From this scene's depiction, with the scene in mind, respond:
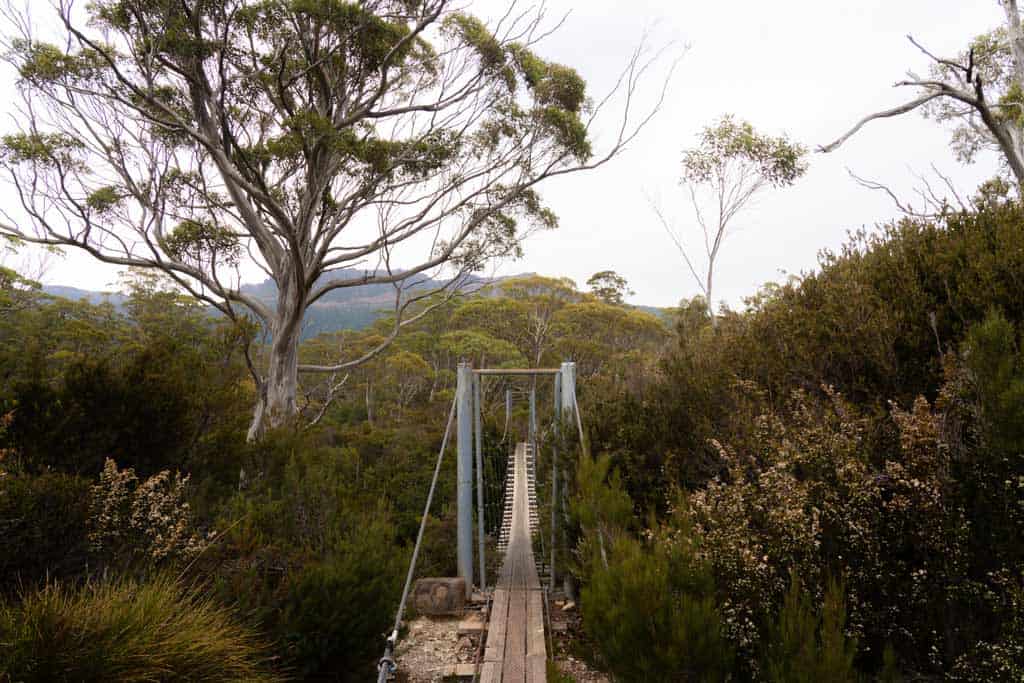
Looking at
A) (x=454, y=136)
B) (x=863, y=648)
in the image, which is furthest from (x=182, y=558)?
(x=454, y=136)

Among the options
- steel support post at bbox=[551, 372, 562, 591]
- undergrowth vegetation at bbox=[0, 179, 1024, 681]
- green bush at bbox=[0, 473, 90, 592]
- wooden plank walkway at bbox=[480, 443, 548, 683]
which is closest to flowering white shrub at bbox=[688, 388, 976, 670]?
undergrowth vegetation at bbox=[0, 179, 1024, 681]

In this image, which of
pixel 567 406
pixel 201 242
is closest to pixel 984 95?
pixel 567 406

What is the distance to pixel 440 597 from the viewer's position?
425cm

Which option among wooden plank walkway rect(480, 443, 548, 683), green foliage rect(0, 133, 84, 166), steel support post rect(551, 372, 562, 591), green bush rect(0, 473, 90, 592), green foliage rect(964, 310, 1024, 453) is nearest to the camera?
green foliage rect(964, 310, 1024, 453)

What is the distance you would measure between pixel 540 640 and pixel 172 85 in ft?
32.4

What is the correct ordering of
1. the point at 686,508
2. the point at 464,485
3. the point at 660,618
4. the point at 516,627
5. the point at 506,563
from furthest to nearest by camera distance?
the point at 506,563, the point at 464,485, the point at 516,627, the point at 686,508, the point at 660,618

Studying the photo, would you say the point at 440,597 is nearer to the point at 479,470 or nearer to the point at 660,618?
the point at 479,470

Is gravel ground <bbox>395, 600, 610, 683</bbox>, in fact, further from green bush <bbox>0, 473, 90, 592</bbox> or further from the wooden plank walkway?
green bush <bbox>0, 473, 90, 592</bbox>

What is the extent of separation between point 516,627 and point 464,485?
128cm

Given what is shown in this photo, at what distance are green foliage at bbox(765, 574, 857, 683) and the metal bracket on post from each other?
3.12 m

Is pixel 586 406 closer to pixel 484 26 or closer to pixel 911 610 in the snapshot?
pixel 911 610

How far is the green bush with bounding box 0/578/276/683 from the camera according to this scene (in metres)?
1.79

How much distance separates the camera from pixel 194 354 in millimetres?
5172

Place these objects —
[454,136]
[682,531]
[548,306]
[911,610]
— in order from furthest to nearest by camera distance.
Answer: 1. [548,306]
2. [454,136]
3. [682,531]
4. [911,610]
